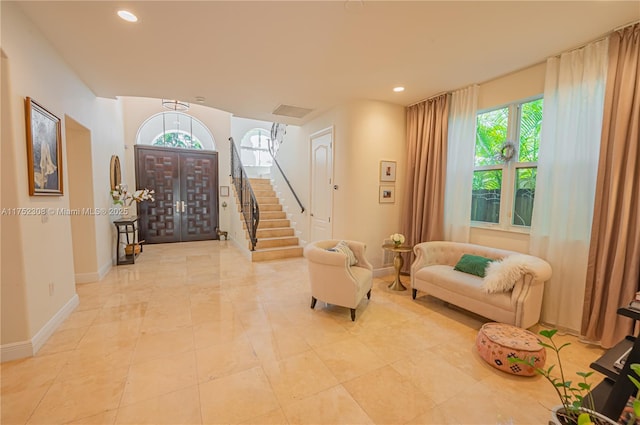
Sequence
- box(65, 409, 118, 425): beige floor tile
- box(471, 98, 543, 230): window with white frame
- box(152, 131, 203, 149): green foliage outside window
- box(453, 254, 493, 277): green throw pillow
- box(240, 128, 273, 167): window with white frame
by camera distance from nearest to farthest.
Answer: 1. box(65, 409, 118, 425): beige floor tile
2. box(453, 254, 493, 277): green throw pillow
3. box(471, 98, 543, 230): window with white frame
4. box(152, 131, 203, 149): green foliage outside window
5. box(240, 128, 273, 167): window with white frame

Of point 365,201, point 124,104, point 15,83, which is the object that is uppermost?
point 124,104

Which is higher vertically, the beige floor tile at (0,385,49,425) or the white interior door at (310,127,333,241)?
the white interior door at (310,127,333,241)

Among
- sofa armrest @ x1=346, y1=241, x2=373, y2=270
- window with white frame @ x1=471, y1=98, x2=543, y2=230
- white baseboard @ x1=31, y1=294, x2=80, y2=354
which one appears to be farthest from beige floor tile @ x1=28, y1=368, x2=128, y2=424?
window with white frame @ x1=471, y1=98, x2=543, y2=230

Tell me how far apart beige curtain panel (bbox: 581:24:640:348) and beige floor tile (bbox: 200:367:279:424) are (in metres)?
3.07

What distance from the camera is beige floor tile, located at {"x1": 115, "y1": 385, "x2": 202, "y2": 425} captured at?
169cm

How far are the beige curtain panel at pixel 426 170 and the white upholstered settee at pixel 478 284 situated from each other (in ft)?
1.65

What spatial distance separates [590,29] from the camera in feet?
8.09

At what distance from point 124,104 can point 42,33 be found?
181 inches

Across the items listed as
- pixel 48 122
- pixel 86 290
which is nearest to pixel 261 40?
pixel 48 122

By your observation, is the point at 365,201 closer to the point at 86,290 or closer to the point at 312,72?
the point at 312,72

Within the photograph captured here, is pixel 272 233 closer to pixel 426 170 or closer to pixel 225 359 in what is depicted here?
pixel 426 170

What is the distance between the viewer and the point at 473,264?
3238mm

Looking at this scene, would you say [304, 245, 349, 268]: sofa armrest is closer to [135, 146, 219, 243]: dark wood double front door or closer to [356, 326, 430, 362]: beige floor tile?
[356, 326, 430, 362]: beige floor tile

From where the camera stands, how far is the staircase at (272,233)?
563 centimetres
